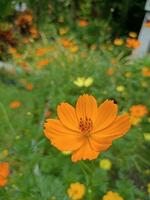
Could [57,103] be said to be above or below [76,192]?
below

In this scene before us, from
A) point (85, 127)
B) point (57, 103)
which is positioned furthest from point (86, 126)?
point (57, 103)

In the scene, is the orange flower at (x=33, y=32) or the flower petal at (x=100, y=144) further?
the orange flower at (x=33, y=32)

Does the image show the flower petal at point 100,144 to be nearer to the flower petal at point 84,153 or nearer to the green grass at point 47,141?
the flower petal at point 84,153

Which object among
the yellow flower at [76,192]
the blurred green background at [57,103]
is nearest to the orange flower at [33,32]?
the blurred green background at [57,103]

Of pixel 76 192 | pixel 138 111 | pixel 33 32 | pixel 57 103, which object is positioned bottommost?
pixel 33 32

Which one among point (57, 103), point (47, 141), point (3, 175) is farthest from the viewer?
point (57, 103)

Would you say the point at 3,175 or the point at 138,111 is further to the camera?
the point at 138,111

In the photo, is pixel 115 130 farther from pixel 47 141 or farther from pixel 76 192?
pixel 47 141

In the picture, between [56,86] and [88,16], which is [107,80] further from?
[88,16]
